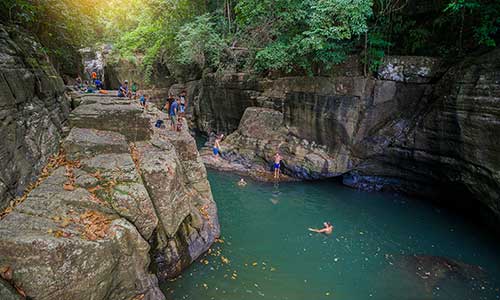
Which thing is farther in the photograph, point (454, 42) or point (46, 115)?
point (454, 42)

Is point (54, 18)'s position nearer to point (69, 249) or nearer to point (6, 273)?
point (69, 249)

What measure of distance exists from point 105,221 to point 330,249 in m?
7.15

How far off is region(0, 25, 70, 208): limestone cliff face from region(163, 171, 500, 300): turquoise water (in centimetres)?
425

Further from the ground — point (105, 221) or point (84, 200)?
point (84, 200)

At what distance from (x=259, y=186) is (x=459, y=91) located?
30.8 feet

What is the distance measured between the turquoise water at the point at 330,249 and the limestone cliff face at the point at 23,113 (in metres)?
4.25

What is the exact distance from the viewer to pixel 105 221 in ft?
18.1

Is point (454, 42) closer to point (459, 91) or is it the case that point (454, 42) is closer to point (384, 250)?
point (459, 91)

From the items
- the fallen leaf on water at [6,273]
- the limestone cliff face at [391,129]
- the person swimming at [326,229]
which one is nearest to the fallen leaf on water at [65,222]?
the fallen leaf on water at [6,273]

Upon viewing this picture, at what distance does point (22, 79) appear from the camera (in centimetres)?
719

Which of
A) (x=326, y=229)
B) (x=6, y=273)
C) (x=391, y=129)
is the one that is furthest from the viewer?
(x=391, y=129)

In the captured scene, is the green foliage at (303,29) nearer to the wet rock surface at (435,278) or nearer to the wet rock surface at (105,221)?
the wet rock surface at (105,221)

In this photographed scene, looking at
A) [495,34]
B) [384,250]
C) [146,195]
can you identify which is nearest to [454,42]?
[495,34]

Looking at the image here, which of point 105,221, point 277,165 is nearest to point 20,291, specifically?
point 105,221
